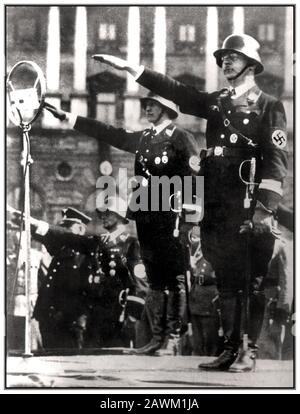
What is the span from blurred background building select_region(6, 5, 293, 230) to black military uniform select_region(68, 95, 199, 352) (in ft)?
0.33

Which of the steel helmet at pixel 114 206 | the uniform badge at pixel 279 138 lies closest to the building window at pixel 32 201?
the steel helmet at pixel 114 206

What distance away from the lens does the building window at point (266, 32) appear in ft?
25.1

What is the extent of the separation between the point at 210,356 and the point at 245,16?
3.51 metres

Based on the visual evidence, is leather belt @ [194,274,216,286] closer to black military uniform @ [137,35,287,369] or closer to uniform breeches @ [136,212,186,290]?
black military uniform @ [137,35,287,369]

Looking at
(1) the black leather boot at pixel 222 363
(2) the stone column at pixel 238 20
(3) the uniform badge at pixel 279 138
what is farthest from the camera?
(2) the stone column at pixel 238 20

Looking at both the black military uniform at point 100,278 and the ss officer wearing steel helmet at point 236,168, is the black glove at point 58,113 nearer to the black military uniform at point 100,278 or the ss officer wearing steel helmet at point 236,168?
the ss officer wearing steel helmet at point 236,168

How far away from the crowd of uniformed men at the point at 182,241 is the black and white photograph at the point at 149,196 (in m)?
0.01

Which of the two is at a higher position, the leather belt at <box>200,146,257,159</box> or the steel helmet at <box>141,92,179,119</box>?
the steel helmet at <box>141,92,179,119</box>

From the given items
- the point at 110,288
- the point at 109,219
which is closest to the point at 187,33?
the point at 109,219

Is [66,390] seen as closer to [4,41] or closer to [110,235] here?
[110,235]

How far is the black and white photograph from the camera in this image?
753 centimetres

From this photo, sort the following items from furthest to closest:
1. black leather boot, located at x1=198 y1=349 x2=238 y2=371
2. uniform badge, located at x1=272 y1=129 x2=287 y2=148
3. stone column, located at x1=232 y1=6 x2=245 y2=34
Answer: stone column, located at x1=232 y1=6 x2=245 y2=34, uniform badge, located at x1=272 y1=129 x2=287 y2=148, black leather boot, located at x1=198 y1=349 x2=238 y2=371

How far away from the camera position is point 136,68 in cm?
767

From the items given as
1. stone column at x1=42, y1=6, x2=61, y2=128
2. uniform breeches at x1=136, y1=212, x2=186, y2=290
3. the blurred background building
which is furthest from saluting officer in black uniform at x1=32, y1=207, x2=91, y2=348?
stone column at x1=42, y1=6, x2=61, y2=128
